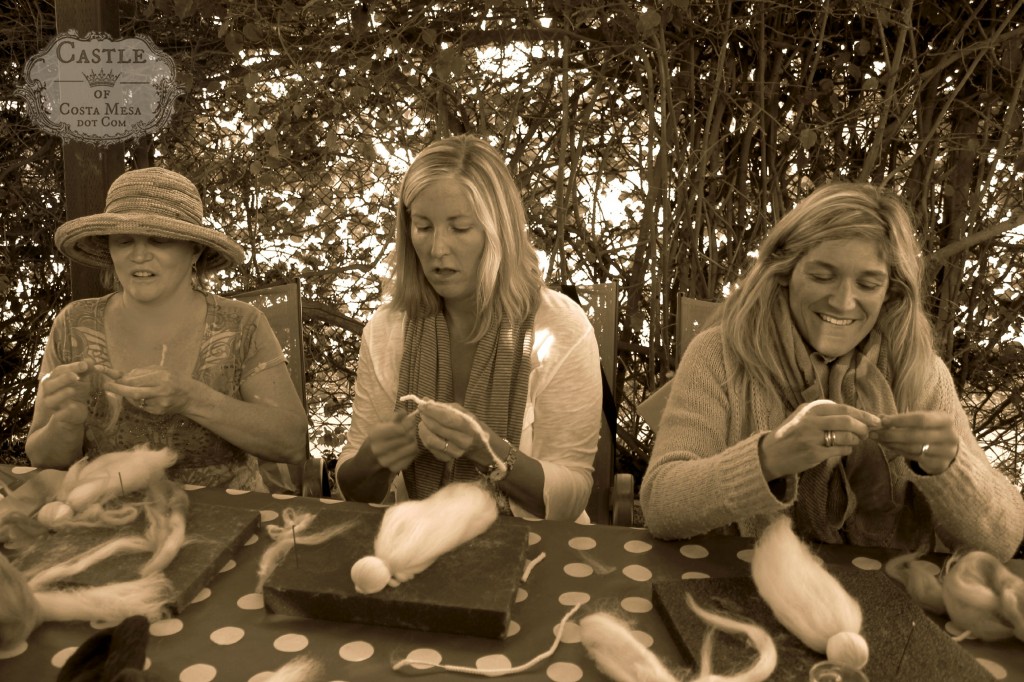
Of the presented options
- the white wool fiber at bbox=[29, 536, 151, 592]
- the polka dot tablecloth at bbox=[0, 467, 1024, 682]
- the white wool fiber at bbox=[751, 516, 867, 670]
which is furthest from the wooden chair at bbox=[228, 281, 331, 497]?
the white wool fiber at bbox=[751, 516, 867, 670]

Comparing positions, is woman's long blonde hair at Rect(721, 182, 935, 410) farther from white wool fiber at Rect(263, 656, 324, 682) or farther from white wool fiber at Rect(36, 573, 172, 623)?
white wool fiber at Rect(36, 573, 172, 623)

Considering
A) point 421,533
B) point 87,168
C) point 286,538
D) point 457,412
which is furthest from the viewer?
point 87,168

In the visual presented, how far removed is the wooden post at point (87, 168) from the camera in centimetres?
338

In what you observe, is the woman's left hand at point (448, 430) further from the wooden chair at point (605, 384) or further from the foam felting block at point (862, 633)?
the wooden chair at point (605, 384)

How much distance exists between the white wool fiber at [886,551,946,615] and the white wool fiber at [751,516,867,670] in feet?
0.60

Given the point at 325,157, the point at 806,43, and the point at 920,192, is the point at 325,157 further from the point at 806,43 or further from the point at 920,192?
the point at 920,192

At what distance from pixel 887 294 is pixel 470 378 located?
1.09 m

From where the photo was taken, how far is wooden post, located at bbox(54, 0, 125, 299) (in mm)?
3375

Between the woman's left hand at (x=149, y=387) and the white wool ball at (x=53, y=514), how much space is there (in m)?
0.51

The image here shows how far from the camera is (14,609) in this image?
1240 millimetres

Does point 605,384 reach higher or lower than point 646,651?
higher

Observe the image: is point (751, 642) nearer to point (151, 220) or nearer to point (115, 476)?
point (115, 476)

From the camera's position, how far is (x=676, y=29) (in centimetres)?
351

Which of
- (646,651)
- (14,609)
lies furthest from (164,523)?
(646,651)
